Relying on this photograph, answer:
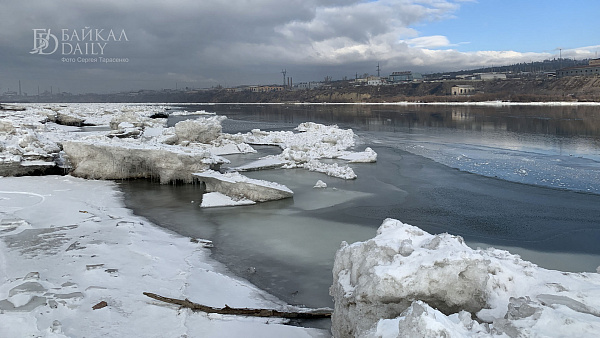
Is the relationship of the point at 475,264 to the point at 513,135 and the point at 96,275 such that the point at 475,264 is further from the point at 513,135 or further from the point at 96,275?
the point at 513,135

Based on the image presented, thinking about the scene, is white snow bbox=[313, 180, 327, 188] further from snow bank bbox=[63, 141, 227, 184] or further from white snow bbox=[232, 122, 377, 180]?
snow bank bbox=[63, 141, 227, 184]

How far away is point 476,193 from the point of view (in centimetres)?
1139

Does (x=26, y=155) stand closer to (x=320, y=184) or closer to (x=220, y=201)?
(x=220, y=201)

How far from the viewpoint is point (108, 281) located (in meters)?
5.32

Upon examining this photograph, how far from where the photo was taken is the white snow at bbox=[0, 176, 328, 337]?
14.0ft

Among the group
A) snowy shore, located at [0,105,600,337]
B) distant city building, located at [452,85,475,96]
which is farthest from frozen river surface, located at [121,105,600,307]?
distant city building, located at [452,85,475,96]

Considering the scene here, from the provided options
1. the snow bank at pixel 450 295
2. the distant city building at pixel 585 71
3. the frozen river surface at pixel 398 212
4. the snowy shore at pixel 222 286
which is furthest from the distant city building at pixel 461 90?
the snow bank at pixel 450 295

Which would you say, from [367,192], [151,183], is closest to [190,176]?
[151,183]

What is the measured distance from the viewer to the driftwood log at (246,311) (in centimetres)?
470

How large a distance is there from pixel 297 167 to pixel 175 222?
7.49 meters

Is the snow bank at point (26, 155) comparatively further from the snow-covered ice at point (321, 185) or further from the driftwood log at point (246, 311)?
the driftwood log at point (246, 311)

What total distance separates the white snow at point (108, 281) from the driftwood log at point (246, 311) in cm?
9

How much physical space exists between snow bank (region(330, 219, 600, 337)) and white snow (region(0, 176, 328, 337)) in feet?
3.48

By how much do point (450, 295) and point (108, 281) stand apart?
13.8 ft
